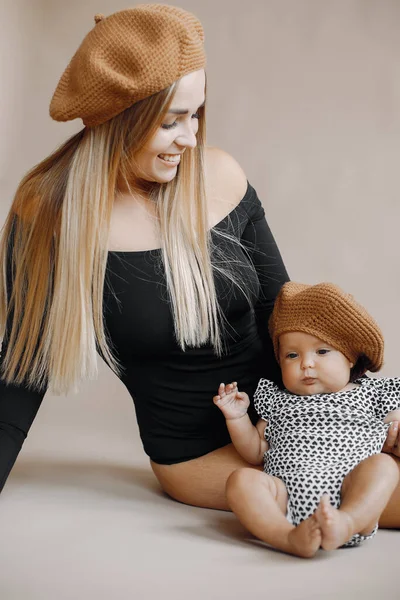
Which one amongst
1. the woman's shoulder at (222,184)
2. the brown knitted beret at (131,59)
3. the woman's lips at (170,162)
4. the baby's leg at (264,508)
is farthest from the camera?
the woman's shoulder at (222,184)

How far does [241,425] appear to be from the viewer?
6.93 feet

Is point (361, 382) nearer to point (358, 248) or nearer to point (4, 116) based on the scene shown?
point (358, 248)

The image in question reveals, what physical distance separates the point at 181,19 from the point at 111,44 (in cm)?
16

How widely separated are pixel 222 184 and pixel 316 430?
657 millimetres

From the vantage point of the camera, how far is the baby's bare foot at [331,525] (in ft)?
5.52

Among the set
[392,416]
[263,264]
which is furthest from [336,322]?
Result: [263,264]

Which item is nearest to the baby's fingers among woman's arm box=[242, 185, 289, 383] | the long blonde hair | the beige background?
the long blonde hair

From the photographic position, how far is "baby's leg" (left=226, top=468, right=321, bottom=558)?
1782 millimetres

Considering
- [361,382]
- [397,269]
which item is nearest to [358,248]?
[397,269]

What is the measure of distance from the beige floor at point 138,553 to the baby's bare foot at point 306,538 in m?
0.03

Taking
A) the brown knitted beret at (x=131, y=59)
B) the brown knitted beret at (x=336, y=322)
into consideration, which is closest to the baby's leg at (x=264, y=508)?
the brown knitted beret at (x=336, y=322)

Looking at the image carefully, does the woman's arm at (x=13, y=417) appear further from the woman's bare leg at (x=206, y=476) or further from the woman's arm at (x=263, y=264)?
the woman's arm at (x=263, y=264)

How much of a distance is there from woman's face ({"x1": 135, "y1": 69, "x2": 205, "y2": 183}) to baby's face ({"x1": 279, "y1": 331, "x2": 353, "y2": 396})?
46cm

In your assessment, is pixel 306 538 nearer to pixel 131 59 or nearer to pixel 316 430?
pixel 316 430
